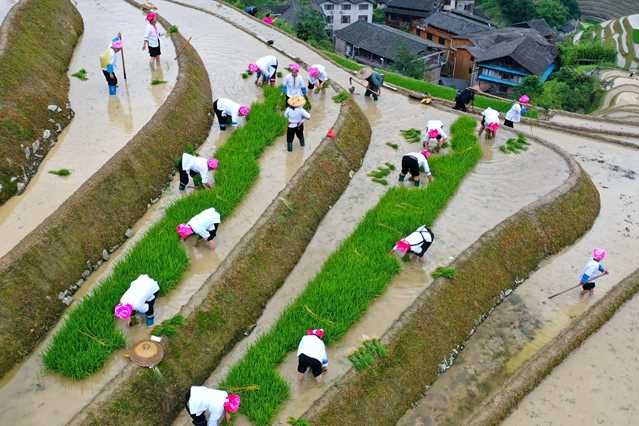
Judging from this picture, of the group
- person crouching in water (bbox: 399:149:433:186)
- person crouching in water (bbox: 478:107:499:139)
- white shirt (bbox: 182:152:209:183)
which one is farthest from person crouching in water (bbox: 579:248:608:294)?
white shirt (bbox: 182:152:209:183)

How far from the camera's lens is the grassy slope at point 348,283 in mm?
7473

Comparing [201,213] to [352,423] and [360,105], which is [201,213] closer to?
[352,423]

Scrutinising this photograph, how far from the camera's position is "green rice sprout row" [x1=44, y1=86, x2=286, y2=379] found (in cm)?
738

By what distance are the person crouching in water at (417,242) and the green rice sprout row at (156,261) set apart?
11.1 feet

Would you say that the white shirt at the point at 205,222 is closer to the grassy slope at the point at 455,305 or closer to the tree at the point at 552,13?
the grassy slope at the point at 455,305

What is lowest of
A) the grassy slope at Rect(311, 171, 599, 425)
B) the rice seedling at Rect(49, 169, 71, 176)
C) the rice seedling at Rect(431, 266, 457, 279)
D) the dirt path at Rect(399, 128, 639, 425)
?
the dirt path at Rect(399, 128, 639, 425)

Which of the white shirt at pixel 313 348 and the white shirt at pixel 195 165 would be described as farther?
the white shirt at pixel 195 165

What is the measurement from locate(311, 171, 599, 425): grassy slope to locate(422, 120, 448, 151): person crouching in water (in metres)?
3.17

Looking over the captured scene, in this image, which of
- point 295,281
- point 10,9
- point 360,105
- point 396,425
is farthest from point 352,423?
point 10,9

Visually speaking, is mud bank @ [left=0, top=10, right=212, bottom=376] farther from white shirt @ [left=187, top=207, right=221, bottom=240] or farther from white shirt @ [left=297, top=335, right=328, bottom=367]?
white shirt @ [left=297, top=335, right=328, bottom=367]

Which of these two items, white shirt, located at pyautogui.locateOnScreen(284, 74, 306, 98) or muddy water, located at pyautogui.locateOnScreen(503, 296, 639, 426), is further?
white shirt, located at pyautogui.locateOnScreen(284, 74, 306, 98)

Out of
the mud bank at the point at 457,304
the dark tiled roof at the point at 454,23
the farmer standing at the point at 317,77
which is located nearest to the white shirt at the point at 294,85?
the farmer standing at the point at 317,77

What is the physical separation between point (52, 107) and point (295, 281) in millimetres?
7183

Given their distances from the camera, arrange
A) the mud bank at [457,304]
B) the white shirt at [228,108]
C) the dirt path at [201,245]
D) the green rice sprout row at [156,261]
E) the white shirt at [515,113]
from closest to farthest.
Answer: the dirt path at [201,245] → the green rice sprout row at [156,261] → the mud bank at [457,304] → the white shirt at [228,108] → the white shirt at [515,113]
